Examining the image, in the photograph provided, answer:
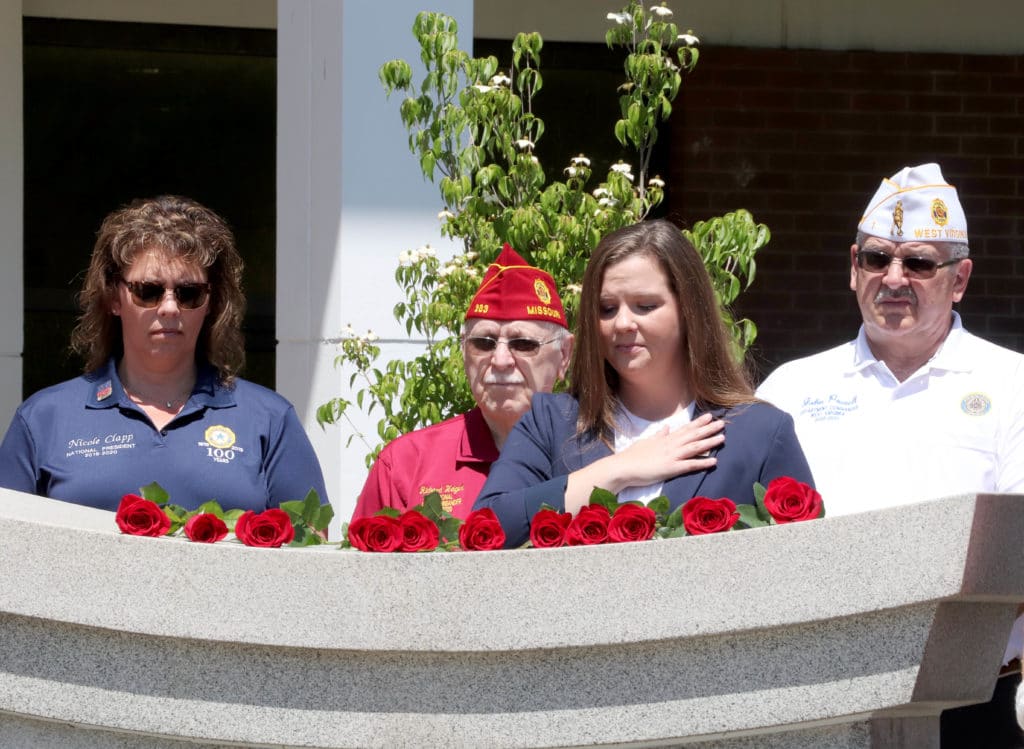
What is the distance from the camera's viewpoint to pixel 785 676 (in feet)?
8.55

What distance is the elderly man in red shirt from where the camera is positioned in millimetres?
3488

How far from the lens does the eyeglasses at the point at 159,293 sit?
10.9 feet

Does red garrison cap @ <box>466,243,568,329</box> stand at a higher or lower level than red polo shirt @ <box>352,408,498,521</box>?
higher

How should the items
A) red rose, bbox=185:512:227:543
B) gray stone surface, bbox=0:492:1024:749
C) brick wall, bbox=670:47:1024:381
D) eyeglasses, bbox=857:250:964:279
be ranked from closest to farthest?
1. gray stone surface, bbox=0:492:1024:749
2. red rose, bbox=185:512:227:543
3. eyeglasses, bbox=857:250:964:279
4. brick wall, bbox=670:47:1024:381

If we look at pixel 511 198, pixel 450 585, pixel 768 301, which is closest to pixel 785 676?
pixel 450 585

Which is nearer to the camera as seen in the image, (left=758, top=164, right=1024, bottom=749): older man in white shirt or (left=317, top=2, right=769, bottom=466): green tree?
(left=758, top=164, right=1024, bottom=749): older man in white shirt

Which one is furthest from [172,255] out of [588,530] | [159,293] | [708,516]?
[708,516]

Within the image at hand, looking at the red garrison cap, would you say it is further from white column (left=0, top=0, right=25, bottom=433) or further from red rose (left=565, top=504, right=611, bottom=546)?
white column (left=0, top=0, right=25, bottom=433)

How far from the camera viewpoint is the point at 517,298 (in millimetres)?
3547

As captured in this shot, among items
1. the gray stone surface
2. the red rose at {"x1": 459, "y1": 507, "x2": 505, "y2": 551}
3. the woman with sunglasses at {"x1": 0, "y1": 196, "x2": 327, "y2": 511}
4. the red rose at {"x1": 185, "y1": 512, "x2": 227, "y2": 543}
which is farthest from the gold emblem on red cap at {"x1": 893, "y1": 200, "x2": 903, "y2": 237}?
the red rose at {"x1": 185, "y1": 512, "x2": 227, "y2": 543}

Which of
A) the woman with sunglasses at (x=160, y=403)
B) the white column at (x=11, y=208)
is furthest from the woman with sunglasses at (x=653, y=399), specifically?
the white column at (x=11, y=208)

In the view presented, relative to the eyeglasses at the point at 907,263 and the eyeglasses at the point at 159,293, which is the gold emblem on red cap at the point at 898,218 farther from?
the eyeglasses at the point at 159,293

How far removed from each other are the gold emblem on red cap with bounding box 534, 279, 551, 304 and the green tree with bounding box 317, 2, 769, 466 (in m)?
0.59

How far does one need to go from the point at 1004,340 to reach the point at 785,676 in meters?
5.36
